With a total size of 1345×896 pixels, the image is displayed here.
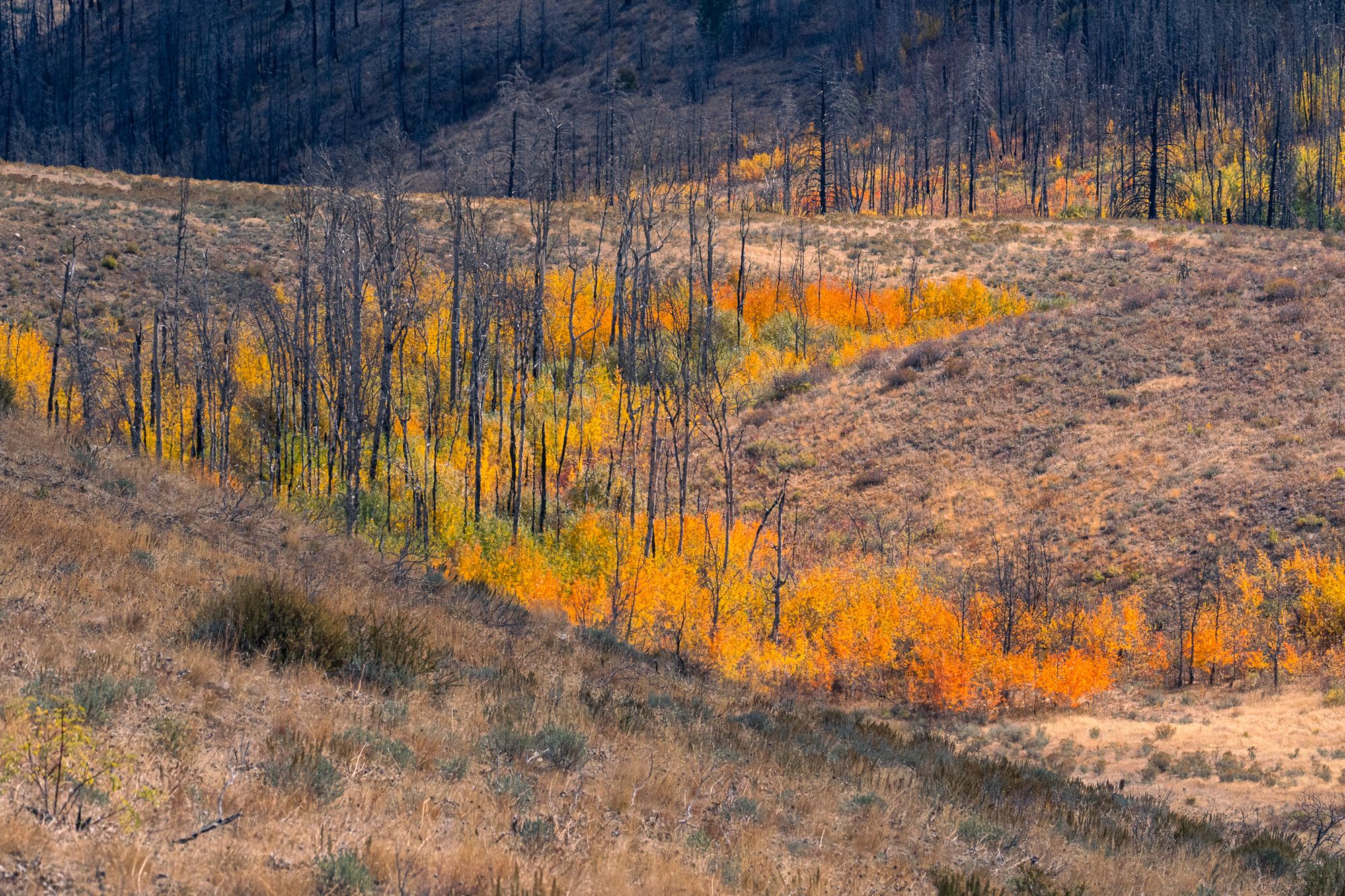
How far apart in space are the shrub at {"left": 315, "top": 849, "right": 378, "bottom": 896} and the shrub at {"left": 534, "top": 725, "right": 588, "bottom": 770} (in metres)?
2.74

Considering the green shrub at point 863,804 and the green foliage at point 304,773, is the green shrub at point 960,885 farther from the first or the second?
the green foliage at point 304,773

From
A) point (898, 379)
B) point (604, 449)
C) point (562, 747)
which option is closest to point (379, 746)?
point (562, 747)

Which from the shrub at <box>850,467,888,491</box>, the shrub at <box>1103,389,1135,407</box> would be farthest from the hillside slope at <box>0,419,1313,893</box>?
the shrub at <box>1103,389,1135,407</box>

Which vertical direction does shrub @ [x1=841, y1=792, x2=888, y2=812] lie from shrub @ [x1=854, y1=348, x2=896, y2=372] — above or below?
below

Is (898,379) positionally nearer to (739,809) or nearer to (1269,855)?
(1269,855)

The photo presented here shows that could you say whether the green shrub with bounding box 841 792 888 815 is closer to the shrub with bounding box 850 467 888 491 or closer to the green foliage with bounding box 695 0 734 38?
the shrub with bounding box 850 467 888 491

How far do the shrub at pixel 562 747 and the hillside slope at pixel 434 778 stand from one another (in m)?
0.02

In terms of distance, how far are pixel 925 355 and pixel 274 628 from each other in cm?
3812

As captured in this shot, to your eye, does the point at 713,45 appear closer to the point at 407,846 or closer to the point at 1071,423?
the point at 1071,423

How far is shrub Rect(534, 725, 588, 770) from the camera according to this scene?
7648 millimetres

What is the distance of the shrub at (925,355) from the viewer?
43438 millimetres

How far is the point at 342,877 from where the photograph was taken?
15.6 feet

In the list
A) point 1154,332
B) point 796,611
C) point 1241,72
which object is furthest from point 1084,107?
point 796,611

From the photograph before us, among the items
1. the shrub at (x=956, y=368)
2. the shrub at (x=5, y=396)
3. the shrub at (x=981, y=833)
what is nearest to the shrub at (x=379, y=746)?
the shrub at (x=981, y=833)
